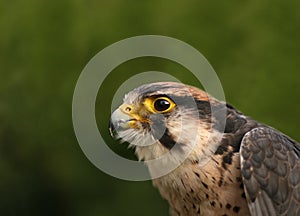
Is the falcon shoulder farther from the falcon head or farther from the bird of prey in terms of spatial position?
the falcon head

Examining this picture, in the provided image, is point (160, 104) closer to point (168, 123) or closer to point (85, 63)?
point (168, 123)

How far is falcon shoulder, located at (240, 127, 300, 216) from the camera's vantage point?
361cm

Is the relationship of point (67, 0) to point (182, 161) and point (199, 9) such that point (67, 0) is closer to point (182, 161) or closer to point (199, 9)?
point (199, 9)

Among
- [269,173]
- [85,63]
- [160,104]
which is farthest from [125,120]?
[85,63]

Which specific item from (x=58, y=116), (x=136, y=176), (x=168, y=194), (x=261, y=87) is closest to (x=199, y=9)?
(x=261, y=87)

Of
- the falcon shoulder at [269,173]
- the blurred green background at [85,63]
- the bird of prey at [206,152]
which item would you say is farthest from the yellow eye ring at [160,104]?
the blurred green background at [85,63]

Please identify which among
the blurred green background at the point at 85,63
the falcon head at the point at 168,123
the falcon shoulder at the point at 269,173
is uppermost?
the blurred green background at the point at 85,63

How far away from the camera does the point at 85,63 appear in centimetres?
590

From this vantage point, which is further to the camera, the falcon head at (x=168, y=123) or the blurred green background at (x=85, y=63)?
the blurred green background at (x=85, y=63)

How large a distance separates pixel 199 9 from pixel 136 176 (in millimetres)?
1952

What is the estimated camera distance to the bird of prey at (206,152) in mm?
3588

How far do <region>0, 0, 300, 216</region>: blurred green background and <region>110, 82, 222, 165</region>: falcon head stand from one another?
6.38ft

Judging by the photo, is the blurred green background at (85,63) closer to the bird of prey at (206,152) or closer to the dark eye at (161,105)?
the bird of prey at (206,152)

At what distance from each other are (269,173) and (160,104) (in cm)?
60
